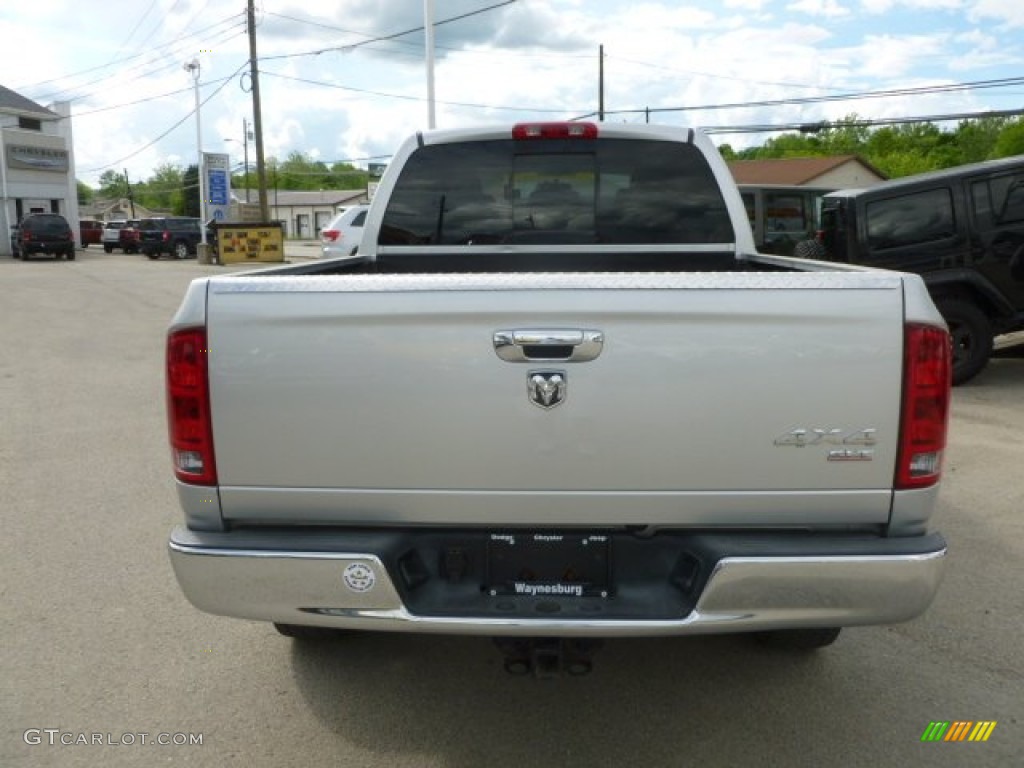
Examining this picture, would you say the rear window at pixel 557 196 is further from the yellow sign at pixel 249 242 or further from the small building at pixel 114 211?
the small building at pixel 114 211

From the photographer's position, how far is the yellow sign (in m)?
32.8

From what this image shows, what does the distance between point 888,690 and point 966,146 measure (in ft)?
330

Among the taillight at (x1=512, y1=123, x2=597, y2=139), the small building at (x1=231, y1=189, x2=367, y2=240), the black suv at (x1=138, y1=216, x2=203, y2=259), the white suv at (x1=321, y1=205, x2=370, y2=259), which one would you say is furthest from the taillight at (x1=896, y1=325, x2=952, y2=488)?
the small building at (x1=231, y1=189, x2=367, y2=240)

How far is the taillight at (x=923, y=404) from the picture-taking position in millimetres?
2496

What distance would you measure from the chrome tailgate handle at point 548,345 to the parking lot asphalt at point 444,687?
1419 millimetres

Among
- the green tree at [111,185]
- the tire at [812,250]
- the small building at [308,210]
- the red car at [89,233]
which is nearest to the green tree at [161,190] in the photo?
the green tree at [111,185]

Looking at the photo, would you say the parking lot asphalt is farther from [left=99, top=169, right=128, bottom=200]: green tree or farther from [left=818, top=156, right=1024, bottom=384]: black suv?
[left=99, top=169, right=128, bottom=200]: green tree

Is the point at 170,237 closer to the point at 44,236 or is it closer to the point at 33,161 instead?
the point at 44,236

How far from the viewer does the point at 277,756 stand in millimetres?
3031

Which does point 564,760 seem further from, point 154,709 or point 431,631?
point 154,709

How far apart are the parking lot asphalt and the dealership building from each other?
147 ft

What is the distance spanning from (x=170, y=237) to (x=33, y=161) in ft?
35.9

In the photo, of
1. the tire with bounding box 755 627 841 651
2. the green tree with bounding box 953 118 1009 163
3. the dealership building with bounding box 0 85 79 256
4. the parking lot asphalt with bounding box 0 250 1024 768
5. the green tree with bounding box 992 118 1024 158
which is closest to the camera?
the parking lot asphalt with bounding box 0 250 1024 768

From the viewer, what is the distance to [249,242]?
33125mm
